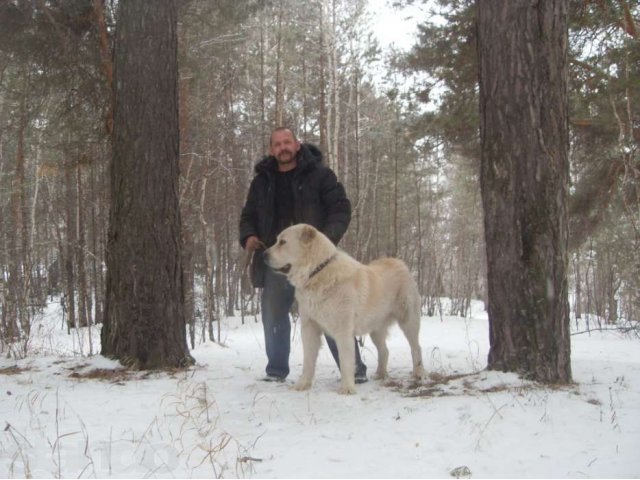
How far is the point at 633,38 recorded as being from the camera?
7.93 m

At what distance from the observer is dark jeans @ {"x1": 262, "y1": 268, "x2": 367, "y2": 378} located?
500 centimetres

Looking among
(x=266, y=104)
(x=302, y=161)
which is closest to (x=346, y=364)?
(x=302, y=161)

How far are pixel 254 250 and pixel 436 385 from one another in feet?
6.90

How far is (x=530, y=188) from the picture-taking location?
4.07 meters

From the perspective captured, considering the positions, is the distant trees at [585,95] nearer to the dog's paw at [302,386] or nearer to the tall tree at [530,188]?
the tall tree at [530,188]

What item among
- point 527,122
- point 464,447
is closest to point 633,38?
point 527,122

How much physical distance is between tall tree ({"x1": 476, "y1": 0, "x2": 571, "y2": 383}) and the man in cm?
147

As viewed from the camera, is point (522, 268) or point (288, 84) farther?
point (288, 84)

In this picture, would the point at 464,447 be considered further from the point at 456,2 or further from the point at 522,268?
the point at 456,2

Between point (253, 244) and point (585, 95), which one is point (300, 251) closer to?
point (253, 244)

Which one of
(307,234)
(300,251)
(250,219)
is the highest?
(250,219)

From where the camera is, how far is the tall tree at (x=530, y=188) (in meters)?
4.06

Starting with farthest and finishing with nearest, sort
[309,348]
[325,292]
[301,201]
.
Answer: [301,201], [309,348], [325,292]

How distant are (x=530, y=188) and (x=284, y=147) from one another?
7.37ft
